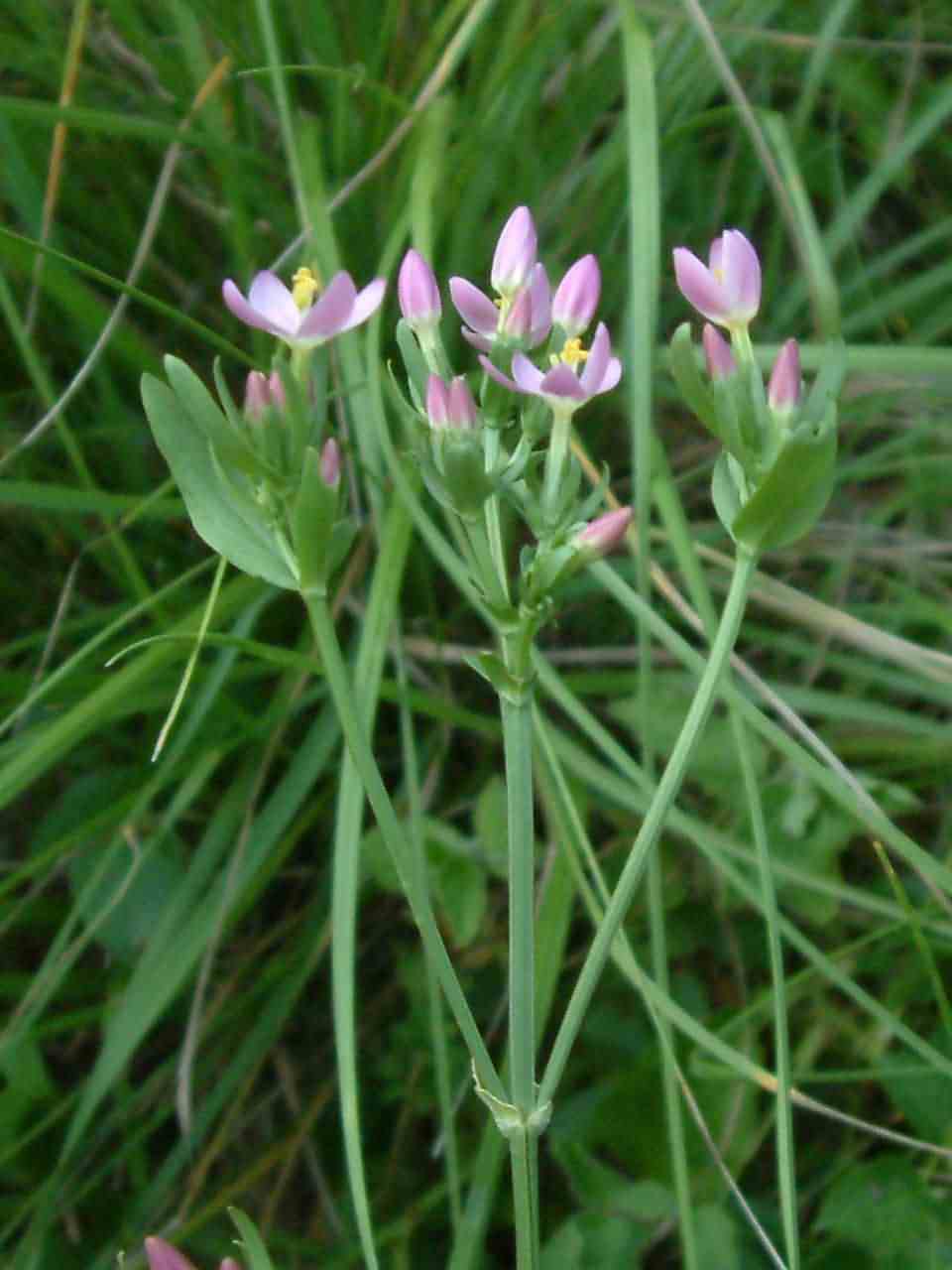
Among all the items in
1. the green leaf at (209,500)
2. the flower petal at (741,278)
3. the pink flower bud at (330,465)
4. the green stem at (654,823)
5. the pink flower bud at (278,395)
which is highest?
the flower petal at (741,278)

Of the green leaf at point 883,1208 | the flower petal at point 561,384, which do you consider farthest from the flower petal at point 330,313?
the green leaf at point 883,1208

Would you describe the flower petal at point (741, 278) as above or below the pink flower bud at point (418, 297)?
above

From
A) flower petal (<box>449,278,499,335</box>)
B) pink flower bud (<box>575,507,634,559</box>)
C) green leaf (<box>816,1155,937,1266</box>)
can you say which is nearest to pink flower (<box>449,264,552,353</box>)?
flower petal (<box>449,278,499,335</box>)

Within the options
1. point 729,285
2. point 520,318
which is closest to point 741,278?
point 729,285

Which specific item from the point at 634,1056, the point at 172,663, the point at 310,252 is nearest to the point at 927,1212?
the point at 634,1056

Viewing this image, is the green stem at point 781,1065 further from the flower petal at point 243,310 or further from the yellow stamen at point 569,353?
the flower petal at point 243,310

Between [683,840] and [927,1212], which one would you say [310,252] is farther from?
[927,1212]
